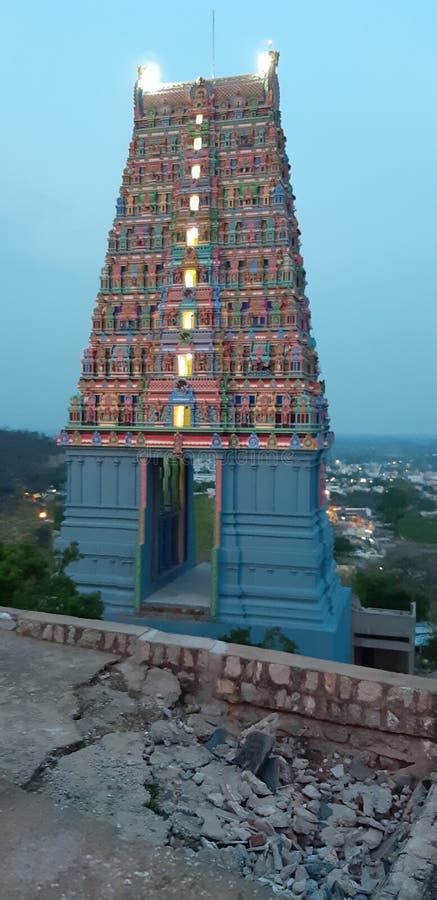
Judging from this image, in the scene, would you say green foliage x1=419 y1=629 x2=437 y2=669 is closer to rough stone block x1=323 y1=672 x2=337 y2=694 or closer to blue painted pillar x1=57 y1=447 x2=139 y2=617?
blue painted pillar x1=57 y1=447 x2=139 y2=617

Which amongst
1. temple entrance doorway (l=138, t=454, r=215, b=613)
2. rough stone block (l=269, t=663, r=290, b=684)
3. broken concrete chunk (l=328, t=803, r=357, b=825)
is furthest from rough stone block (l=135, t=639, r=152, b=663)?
temple entrance doorway (l=138, t=454, r=215, b=613)

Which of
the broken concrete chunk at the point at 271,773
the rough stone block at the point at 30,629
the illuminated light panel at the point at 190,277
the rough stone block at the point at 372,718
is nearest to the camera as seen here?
the broken concrete chunk at the point at 271,773

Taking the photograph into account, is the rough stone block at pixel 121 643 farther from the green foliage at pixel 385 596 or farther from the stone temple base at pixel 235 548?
the green foliage at pixel 385 596

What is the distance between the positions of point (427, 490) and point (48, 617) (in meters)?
105

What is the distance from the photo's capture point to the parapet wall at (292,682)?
5098mm

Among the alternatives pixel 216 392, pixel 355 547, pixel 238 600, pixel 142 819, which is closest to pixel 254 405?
pixel 216 392

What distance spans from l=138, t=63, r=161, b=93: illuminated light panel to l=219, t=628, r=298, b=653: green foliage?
49.7ft

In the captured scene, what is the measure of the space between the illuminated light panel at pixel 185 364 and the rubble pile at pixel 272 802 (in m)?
11.8

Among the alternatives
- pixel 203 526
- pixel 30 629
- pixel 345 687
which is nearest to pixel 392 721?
pixel 345 687

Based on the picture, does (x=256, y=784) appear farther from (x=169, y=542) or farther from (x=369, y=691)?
(x=169, y=542)

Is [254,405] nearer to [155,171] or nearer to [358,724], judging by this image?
[155,171]

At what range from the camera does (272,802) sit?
4.47 meters

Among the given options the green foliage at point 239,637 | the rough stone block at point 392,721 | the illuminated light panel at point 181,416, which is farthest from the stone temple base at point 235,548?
the rough stone block at point 392,721

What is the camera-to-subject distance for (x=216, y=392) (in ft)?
53.7
